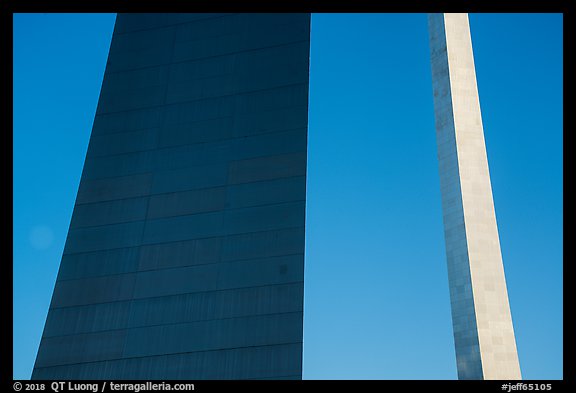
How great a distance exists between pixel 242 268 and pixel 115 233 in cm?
881

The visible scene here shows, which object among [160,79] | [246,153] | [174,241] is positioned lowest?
[174,241]

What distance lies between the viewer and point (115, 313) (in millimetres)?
30797

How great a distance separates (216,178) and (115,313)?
31.4 feet

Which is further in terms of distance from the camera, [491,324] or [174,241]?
[491,324]
